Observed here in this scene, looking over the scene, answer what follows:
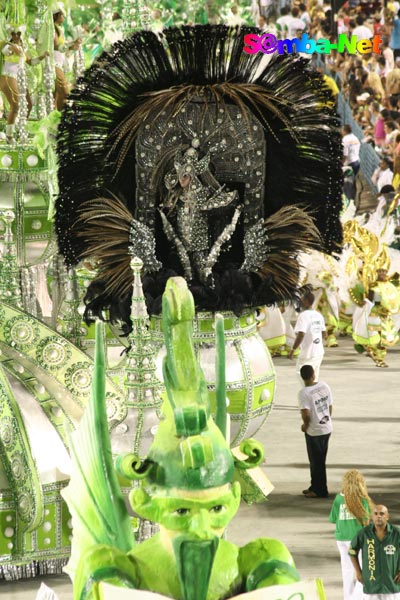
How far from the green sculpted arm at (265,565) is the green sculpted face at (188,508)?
0.21 metres

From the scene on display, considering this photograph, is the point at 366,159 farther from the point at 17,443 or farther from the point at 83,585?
the point at 83,585

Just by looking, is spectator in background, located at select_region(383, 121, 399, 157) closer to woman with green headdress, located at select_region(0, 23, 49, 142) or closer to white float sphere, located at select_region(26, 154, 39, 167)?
woman with green headdress, located at select_region(0, 23, 49, 142)

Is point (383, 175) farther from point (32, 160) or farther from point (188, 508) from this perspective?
point (188, 508)

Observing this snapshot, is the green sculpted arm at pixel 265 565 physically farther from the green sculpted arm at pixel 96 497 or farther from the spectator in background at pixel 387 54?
the spectator in background at pixel 387 54

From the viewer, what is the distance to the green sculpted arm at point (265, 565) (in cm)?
483

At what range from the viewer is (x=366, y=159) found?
22.3 m

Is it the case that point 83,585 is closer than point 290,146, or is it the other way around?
point 83,585

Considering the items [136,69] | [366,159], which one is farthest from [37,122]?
[366,159]

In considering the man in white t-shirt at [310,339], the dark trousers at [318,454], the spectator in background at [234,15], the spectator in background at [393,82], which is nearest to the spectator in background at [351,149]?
the spectator in background at [393,82]

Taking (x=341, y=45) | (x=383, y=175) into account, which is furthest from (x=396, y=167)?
(x=341, y=45)

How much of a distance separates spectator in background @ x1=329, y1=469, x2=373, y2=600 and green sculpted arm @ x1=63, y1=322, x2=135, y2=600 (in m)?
3.24

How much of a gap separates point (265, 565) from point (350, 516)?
346cm

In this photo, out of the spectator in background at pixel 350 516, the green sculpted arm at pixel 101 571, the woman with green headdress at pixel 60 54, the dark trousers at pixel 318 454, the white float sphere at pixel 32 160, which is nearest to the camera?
the green sculpted arm at pixel 101 571

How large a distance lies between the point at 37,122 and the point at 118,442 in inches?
115
